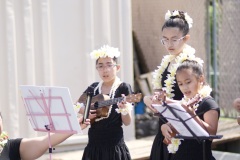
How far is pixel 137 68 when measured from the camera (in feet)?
29.4

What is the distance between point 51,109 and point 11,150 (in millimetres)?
506

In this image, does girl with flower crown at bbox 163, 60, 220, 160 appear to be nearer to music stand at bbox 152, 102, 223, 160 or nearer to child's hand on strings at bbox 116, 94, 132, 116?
music stand at bbox 152, 102, 223, 160

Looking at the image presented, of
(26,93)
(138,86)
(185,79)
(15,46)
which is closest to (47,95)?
(26,93)

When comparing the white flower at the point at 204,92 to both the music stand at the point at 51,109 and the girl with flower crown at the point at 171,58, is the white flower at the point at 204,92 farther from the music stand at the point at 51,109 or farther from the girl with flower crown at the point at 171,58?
the music stand at the point at 51,109

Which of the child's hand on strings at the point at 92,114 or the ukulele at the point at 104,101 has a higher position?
the ukulele at the point at 104,101

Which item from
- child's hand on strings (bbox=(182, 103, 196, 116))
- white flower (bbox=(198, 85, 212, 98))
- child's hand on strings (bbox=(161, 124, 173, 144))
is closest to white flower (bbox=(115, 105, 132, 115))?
child's hand on strings (bbox=(161, 124, 173, 144))

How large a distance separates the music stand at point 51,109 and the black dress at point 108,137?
752 mm

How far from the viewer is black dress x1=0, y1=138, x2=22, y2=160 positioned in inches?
145

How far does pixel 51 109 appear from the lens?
3.50m

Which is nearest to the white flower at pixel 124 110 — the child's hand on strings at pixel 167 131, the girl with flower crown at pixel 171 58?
the girl with flower crown at pixel 171 58

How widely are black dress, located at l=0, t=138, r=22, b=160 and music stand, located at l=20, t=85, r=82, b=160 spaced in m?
0.23

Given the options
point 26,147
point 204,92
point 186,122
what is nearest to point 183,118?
point 186,122

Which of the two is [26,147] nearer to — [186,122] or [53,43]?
[186,122]

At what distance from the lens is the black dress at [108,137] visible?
4.31m
